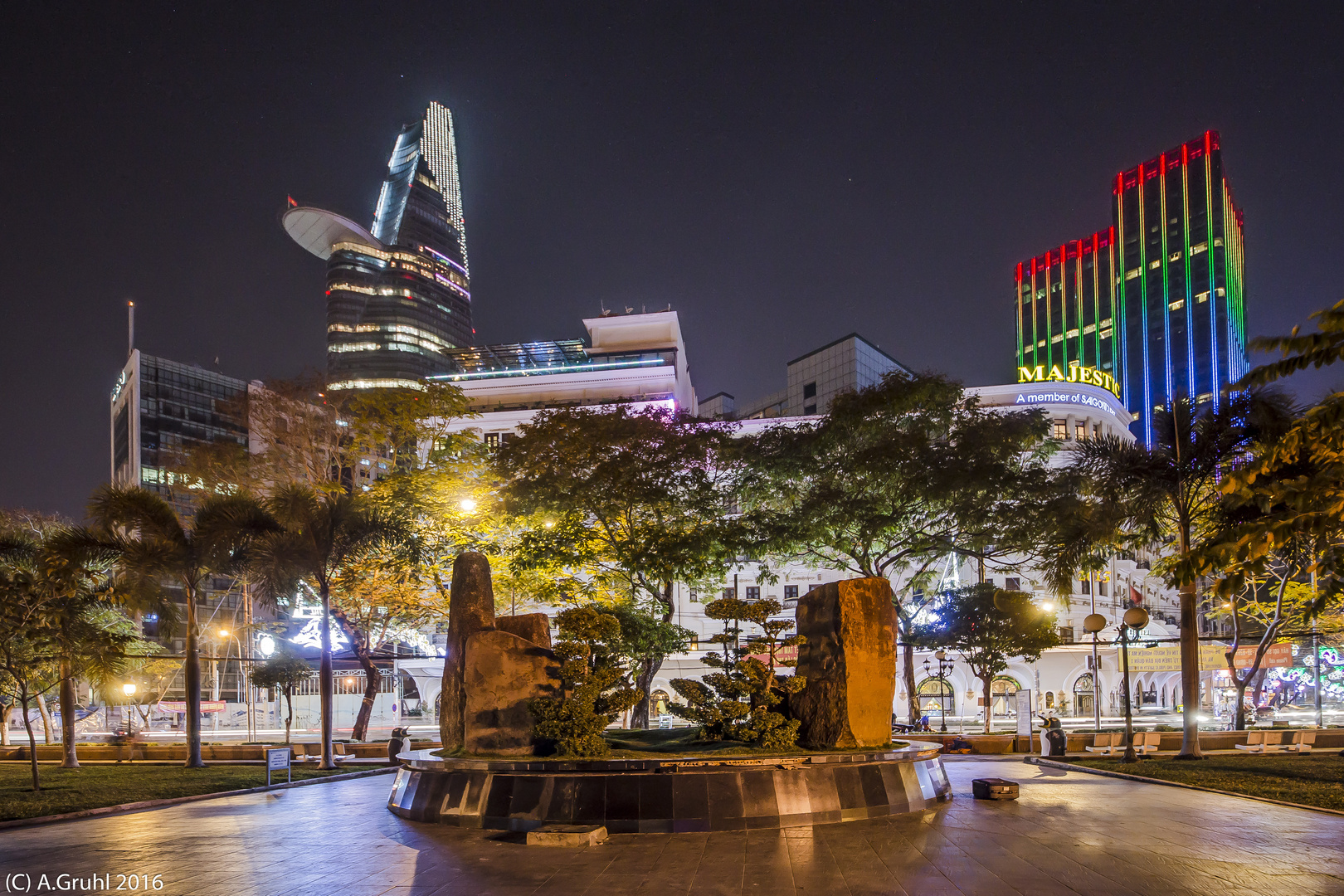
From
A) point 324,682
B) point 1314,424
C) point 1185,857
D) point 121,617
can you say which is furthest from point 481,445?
point 1314,424

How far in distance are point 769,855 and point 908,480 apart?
15.8 m

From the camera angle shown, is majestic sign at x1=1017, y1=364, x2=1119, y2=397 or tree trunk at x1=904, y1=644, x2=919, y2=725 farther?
majestic sign at x1=1017, y1=364, x2=1119, y2=397

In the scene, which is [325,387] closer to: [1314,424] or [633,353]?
[633,353]

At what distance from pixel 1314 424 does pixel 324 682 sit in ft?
69.4

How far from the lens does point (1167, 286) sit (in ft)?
497

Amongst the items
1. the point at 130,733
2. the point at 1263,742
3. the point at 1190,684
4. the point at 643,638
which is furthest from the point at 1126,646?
the point at 130,733

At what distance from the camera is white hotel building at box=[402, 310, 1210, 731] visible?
5347 centimetres

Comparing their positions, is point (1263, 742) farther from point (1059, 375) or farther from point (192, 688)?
point (1059, 375)

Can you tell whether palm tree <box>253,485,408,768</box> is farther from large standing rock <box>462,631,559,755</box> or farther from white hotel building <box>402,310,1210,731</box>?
white hotel building <box>402,310,1210,731</box>

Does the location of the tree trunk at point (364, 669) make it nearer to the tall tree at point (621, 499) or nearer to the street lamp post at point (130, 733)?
the street lamp post at point (130, 733)

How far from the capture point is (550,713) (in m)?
13.3

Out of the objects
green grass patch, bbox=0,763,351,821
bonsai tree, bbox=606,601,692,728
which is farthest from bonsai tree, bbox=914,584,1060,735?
green grass patch, bbox=0,763,351,821

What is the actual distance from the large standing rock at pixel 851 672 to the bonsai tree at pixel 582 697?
271 centimetres

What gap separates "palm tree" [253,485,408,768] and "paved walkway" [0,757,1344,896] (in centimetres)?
850
